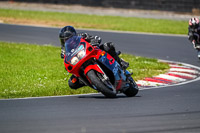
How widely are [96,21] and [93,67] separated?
66.7 ft

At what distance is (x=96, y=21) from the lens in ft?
94.9

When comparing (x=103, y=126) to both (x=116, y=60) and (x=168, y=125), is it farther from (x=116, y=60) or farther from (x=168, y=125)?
(x=116, y=60)

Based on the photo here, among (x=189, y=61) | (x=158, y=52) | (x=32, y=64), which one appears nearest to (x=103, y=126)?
(x=32, y=64)

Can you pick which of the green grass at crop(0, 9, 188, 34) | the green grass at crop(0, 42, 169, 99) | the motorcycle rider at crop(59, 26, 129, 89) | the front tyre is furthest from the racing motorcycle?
the green grass at crop(0, 9, 188, 34)

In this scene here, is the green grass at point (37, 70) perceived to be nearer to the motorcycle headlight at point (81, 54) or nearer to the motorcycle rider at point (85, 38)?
the motorcycle rider at point (85, 38)

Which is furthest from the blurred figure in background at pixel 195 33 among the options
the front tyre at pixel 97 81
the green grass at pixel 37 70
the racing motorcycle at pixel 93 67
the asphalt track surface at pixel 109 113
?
the front tyre at pixel 97 81

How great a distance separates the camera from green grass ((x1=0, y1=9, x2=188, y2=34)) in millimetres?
26281

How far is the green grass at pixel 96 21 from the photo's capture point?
86.2 feet

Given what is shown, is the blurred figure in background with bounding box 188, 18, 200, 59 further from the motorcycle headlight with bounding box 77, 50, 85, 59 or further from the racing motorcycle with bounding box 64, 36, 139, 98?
the motorcycle headlight with bounding box 77, 50, 85, 59

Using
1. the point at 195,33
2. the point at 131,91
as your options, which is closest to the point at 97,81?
the point at 131,91

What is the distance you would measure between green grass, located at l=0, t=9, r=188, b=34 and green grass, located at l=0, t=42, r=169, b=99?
27.2 ft

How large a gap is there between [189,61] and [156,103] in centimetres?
792

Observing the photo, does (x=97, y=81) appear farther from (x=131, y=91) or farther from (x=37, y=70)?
(x=37, y=70)

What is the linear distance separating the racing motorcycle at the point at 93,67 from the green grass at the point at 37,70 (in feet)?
4.13
